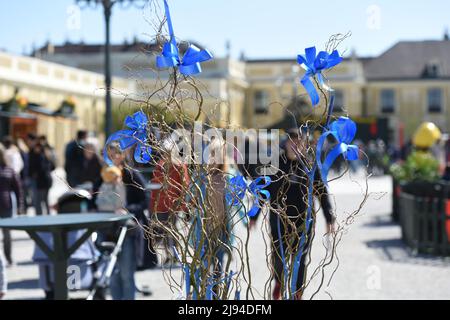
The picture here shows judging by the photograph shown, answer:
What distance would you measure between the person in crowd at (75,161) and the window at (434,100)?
2449 inches

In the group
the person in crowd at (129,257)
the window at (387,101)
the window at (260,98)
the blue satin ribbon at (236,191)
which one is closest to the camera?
the blue satin ribbon at (236,191)

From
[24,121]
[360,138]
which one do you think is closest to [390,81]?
[360,138]

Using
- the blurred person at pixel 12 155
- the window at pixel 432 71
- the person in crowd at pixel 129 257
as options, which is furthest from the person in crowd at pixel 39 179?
the window at pixel 432 71

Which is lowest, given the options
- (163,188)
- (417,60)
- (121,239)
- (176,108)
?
(121,239)

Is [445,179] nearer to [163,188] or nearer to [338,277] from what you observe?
[338,277]

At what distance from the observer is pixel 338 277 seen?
9.55m

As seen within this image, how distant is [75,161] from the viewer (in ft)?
41.6

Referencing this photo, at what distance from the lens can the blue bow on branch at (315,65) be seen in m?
3.73

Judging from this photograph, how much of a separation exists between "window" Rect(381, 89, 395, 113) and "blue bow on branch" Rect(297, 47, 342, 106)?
230ft

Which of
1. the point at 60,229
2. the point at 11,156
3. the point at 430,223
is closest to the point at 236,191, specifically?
the point at 60,229

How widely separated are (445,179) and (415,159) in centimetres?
74

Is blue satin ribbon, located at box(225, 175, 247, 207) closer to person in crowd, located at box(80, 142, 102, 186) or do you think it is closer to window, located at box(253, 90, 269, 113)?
person in crowd, located at box(80, 142, 102, 186)

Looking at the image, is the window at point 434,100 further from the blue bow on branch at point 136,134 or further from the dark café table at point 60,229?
the blue bow on branch at point 136,134

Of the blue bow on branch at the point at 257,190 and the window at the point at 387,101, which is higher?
the window at the point at 387,101
